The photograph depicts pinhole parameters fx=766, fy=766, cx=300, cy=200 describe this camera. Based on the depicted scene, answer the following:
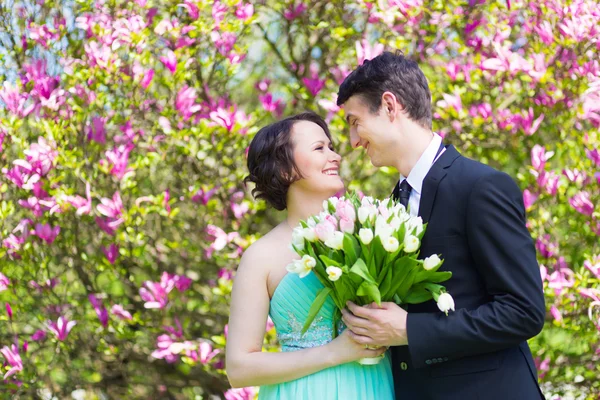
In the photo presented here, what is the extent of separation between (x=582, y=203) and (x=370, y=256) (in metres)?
1.83

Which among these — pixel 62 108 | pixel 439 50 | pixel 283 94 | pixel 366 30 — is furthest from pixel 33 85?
pixel 439 50

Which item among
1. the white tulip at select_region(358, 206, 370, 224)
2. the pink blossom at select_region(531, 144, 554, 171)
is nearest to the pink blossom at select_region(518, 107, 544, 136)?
the pink blossom at select_region(531, 144, 554, 171)

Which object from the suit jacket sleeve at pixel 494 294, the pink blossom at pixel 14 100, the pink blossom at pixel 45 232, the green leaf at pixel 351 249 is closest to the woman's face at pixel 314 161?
the green leaf at pixel 351 249

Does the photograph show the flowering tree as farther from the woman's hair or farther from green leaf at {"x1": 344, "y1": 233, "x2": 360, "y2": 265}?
green leaf at {"x1": 344, "y1": 233, "x2": 360, "y2": 265}

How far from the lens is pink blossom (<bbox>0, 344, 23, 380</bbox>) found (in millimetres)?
3646

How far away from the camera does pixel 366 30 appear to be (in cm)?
404

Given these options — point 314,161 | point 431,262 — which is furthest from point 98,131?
point 431,262

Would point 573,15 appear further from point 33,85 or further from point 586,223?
point 33,85

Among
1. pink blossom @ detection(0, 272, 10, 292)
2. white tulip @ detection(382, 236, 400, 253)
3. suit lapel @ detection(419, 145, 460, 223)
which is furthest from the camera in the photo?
pink blossom @ detection(0, 272, 10, 292)

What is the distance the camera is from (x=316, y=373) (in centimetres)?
243

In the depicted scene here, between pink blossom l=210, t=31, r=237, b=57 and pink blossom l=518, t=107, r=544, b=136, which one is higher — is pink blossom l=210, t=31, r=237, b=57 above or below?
above

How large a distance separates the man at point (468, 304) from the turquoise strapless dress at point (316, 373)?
0.09 metres

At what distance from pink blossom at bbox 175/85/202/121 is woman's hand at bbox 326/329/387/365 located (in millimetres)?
1625

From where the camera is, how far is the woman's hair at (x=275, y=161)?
8.54 feet
